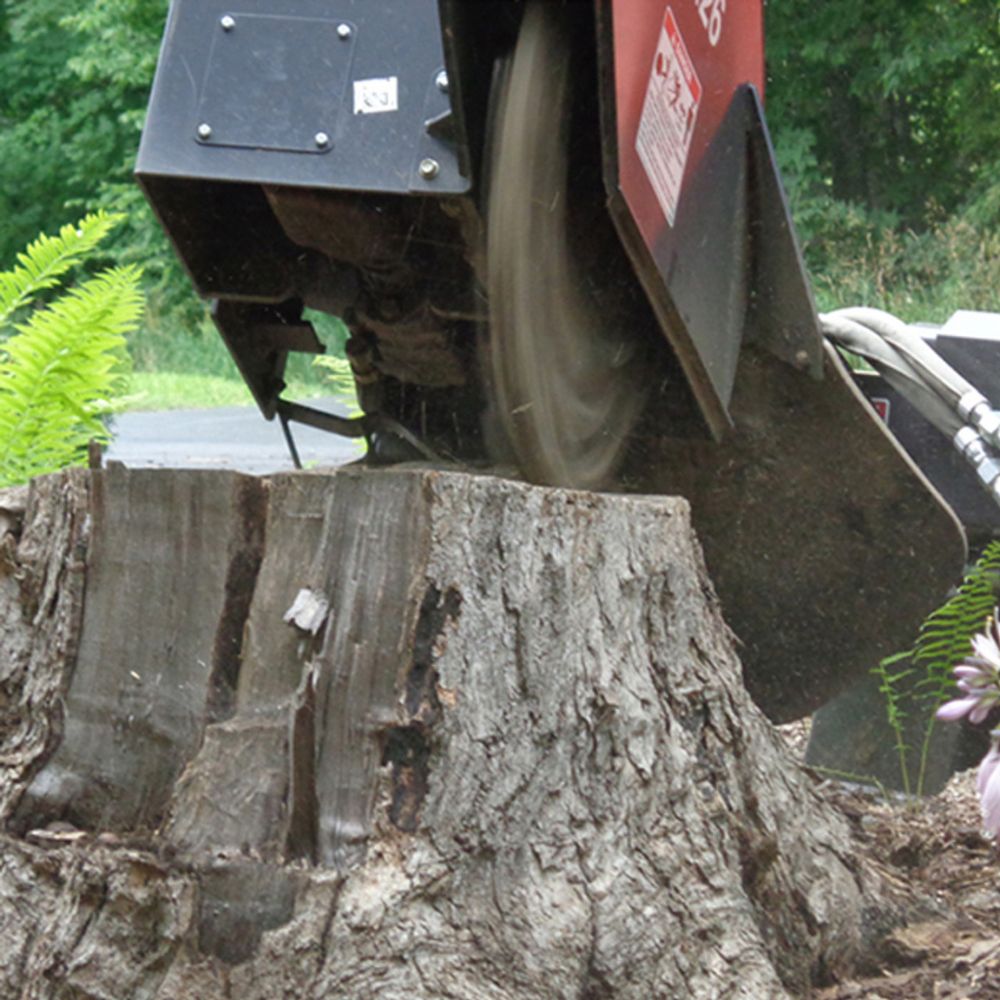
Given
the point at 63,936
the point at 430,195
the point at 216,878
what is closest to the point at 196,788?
the point at 216,878

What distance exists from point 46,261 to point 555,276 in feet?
7.41

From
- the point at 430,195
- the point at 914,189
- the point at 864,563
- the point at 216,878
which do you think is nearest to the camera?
the point at 216,878

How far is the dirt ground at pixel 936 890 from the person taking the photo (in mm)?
2387

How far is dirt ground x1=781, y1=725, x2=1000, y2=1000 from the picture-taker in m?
2.39

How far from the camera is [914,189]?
1686cm

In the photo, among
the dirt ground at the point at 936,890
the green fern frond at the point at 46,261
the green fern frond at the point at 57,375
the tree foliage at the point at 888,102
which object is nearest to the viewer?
the dirt ground at the point at 936,890

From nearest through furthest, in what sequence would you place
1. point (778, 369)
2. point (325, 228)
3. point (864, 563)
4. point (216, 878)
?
point (216, 878) < point (325, 228) < point (778, 369) < point (864, 563)

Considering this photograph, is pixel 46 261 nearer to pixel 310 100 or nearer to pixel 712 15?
pixel 310 100

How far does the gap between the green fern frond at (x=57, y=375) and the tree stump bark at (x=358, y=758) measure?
Result: 1.64m

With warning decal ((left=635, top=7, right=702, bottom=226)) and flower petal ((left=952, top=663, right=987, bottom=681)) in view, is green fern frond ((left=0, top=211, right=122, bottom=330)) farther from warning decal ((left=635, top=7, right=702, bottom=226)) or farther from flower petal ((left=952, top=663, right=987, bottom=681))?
flower petal ((left=952, top=663, right=987, bottom=681))

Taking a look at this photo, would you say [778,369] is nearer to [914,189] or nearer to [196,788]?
[196,788]

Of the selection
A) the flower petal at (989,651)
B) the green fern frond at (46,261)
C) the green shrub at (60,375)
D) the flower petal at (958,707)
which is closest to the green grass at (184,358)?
the green fern frond at (46,261)

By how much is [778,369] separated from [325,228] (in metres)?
1.08

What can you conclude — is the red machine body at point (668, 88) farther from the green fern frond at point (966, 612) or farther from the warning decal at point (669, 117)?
the green fern frond at point (966, 612)
